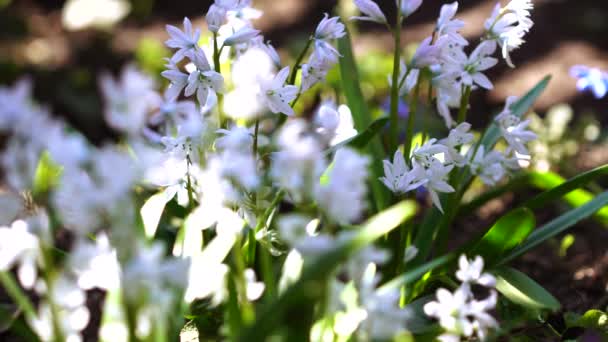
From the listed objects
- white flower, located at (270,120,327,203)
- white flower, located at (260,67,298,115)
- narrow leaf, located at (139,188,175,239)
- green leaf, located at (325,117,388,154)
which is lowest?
narrow leaf, located at (139,188,175,239)

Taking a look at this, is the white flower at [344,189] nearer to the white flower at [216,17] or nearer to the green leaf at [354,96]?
the white flower at [216,17]

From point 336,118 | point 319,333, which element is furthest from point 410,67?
point 319,333

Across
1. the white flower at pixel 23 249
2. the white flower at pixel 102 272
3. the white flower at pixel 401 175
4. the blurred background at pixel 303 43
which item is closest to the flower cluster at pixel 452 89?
the white flower at pixel 401 175

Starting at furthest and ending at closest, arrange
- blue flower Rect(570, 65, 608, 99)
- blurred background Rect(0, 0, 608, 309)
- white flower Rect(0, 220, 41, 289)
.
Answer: blurred background Rect(0, 0, 608, 309)
blue flower Rect(570, 65, 608, 99)
white flower Rect(0, 220, 41, 289)

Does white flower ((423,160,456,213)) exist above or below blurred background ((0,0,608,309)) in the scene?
above

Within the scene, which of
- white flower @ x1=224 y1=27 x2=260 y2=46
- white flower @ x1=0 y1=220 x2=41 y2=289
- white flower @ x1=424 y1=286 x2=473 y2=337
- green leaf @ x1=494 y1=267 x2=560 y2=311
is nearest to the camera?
A: white flower @ x1=0 y1=220 x2=41 y2=289

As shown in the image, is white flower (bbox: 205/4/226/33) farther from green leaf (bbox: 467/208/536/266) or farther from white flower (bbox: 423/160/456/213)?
green leaf (bbox: 467/208/536/266)

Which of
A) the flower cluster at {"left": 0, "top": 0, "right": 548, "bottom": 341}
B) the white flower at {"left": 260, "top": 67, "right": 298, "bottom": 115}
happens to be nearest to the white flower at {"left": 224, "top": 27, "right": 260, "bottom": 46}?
the flower cluster at {"left": 0, "top": 0, "right": 548, "bottom": 341}
